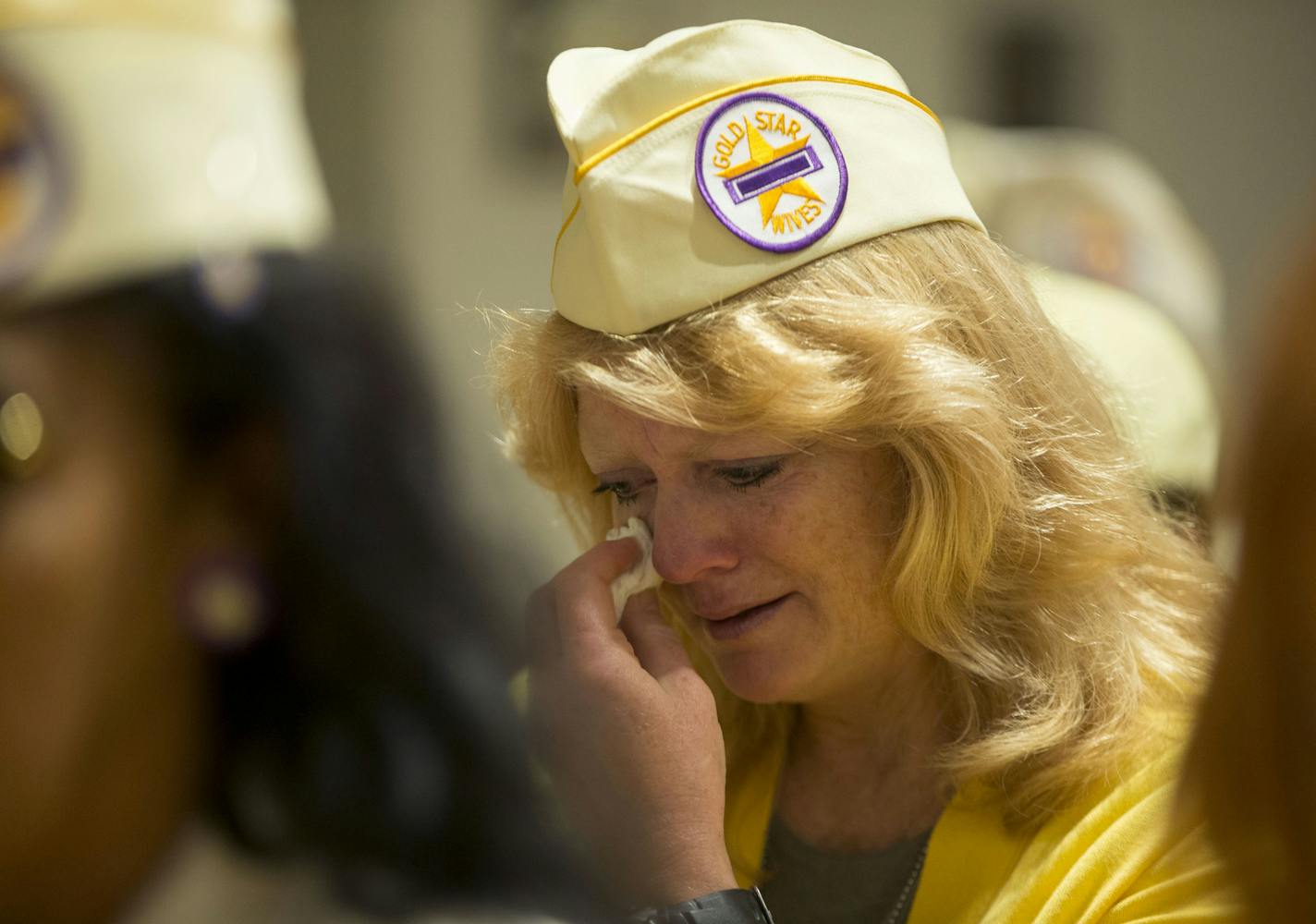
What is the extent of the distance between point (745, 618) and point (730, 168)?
39 centimetres

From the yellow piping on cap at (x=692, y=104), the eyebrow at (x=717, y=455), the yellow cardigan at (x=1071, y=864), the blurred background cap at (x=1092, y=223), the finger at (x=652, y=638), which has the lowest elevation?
the blurred background cap at (x=1092, y=223)

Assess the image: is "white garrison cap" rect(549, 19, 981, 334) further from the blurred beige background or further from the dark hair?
the blurred beige background

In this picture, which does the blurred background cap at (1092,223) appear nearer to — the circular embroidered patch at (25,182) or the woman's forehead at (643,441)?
the woman's forehead at (643,441)

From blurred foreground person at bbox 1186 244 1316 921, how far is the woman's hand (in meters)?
0.43

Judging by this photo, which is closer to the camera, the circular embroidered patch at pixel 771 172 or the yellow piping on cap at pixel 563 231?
the circular embroidered patch at pixel 771 172

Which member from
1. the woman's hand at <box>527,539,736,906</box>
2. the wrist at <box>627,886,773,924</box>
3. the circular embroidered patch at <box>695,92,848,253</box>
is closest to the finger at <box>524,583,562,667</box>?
the woman's hand at <box>527,539,736,906</box>

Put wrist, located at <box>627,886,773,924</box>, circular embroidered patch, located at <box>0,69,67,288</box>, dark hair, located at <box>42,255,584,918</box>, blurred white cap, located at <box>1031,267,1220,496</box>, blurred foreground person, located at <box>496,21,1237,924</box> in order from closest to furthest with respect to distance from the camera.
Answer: dark hair, located at <box>42,255,584,918</box>
circular embroidered patch, located at <box>0,69,67,288</box>
wrist, located at <box>627,886,773,924</box>
blurred foreground person, located at <box>496,21,1237,924</box>
blurred white cap, located at <box>1031,267,1220,496</box>

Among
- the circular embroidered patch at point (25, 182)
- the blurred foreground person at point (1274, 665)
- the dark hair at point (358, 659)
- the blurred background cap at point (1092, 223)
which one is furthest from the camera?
the blurred background cap at point (1092, 223)

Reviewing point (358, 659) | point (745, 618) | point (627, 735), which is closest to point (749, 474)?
point (745, 618)

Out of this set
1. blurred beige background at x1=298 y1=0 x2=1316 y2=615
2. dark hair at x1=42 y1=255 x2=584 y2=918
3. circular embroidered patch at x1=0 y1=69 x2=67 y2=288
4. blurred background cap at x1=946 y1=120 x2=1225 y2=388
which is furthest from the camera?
blurred beige background at x1=298 y1=0 x2=1316 y2=615

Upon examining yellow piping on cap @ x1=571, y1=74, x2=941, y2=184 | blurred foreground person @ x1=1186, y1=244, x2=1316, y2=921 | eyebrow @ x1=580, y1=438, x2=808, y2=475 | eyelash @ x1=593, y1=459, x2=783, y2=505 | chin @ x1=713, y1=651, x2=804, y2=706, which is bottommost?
chin @ x1=713, y1=651, x2=804, y2=706

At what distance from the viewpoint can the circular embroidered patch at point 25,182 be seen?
92 centimetres

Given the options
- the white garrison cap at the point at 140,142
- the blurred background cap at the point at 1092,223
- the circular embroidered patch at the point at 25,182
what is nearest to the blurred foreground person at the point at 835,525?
the white garrison cap at the point at 140,142

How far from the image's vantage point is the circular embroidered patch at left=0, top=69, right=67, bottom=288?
0.92m
